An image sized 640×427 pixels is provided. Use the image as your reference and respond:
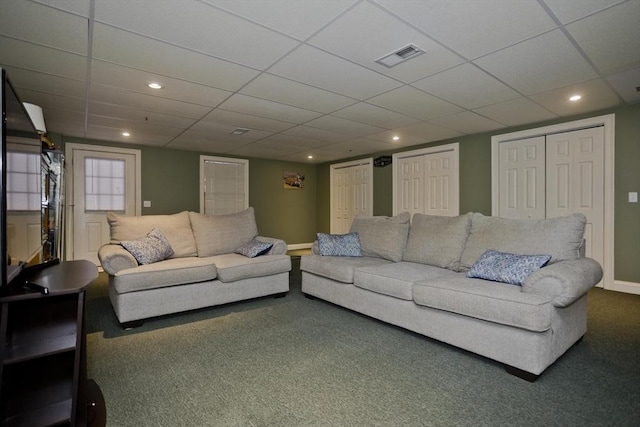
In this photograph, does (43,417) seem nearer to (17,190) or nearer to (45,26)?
(17,190)

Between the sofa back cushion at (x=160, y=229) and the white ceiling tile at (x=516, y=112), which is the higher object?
the white ceiling tile at (x=516, y=112)

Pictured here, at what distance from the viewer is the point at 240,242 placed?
14.0 ft

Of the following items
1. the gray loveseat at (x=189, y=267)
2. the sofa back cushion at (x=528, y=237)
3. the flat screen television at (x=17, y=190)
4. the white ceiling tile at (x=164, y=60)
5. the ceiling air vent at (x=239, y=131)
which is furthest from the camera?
the ceiling air vent at (x=239, y=131)

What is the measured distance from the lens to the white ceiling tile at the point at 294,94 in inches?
120

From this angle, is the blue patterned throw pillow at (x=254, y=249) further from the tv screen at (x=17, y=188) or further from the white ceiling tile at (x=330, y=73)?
the tv screen at (x=17, y=188)

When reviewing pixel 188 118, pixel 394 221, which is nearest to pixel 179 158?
pixel 188 118

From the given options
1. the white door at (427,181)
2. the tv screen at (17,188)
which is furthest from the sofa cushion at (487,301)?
the white door at (427,181)

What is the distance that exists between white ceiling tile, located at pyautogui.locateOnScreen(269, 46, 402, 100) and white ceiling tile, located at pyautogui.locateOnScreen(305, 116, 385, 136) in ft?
3.22

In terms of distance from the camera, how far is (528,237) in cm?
266

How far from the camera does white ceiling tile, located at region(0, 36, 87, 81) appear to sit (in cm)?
234

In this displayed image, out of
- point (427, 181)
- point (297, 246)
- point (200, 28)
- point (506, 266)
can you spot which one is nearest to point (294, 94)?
point (200, 28)

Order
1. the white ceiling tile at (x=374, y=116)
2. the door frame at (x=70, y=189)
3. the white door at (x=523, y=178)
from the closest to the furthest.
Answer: the white ceiling tile at (x=374, y=116) < the white door at (x=523, y=178) < the door frame at (x=70, y=189)

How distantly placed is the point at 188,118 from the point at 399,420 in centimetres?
409

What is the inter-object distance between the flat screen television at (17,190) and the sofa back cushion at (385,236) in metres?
3.01
